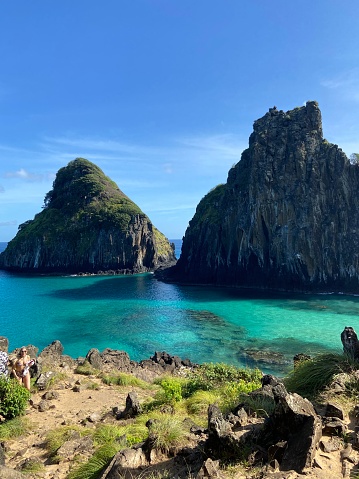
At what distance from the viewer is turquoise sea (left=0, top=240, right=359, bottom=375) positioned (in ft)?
92.5

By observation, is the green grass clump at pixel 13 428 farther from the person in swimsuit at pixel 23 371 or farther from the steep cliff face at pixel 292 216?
the steep cliff face at pixel 292 216

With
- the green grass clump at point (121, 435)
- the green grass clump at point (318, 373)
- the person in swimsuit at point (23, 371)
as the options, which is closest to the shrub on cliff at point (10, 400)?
the person in swimsuit at point (23, 371)

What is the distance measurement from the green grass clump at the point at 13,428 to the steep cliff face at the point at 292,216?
5883 centimetres

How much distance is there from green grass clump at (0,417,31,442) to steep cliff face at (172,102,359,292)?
193 ft

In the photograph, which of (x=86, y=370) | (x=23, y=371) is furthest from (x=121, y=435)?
(x=86, y=370)

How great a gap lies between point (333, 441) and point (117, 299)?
164 ft

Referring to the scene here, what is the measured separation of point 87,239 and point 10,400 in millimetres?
94102

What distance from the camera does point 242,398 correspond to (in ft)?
24.1

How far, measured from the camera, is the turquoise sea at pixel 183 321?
92.5 ft

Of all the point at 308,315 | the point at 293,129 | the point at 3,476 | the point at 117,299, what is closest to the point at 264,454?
the point at 3,476

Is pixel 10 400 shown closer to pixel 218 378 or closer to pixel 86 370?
pixel 86 370

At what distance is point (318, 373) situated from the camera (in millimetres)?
7137

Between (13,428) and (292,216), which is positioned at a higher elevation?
(292,216)

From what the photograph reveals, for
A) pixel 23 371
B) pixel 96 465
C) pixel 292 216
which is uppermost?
pixel 292 216
